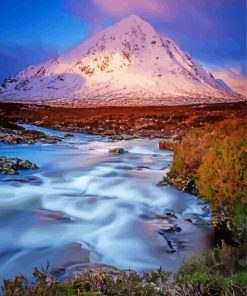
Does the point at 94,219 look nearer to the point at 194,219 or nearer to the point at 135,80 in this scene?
the point at 194,219

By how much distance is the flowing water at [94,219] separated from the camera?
2941mm

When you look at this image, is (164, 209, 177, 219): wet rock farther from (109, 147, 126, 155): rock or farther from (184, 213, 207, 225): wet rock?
(109, 147, 126, 155): rock

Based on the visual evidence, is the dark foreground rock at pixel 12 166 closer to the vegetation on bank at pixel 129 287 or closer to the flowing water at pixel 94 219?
the flowing water at pixel 94 219

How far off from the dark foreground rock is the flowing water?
13cm

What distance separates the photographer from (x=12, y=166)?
232 inches

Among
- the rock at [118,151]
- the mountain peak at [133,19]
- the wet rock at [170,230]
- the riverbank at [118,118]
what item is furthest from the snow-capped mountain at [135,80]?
the wet rock at [170,230]

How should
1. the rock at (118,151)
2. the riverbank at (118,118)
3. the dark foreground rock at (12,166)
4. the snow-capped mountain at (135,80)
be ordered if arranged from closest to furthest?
the dark foreground rock at (12,166)
the snow-capped mountain at (135,80)
the rock at (118,151)
the riverbank at (118,118)

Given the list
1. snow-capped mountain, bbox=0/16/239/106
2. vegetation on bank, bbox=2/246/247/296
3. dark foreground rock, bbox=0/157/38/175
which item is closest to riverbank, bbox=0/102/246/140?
snow-capped mountain, bbox=0/16/239/106

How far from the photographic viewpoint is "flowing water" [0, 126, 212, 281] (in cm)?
294

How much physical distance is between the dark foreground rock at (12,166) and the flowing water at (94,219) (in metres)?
0.13

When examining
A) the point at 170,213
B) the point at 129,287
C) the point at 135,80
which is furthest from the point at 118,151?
the point at 129,287

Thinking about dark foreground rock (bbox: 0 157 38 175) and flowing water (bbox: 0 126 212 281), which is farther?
dark foreground rock (bbox: 0 157 38 175)

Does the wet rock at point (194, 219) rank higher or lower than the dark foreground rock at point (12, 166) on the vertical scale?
lower

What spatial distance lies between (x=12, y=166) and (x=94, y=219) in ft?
8.08
